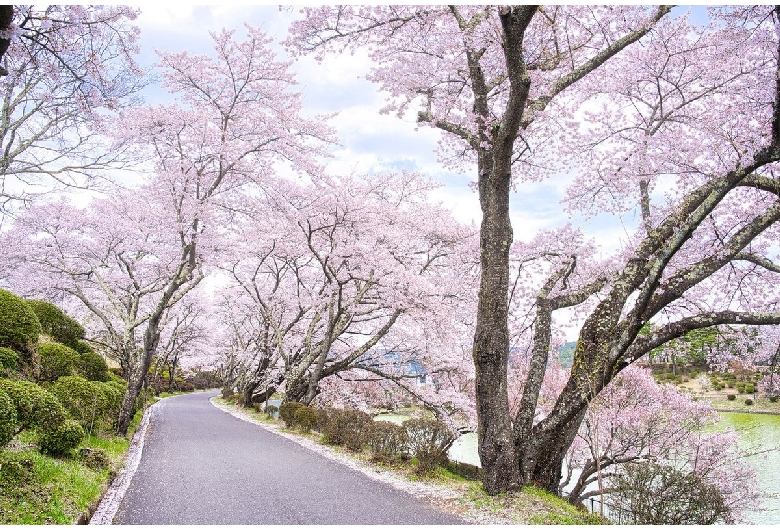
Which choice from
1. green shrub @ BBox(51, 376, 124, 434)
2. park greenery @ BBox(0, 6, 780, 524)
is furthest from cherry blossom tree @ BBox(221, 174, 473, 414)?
green shrub @ BBox(51, 376, 124, 434)

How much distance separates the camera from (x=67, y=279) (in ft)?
53.3

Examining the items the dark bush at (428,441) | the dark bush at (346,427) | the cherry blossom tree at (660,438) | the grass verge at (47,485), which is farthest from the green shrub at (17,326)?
the cherry blossom tree at (660,438)

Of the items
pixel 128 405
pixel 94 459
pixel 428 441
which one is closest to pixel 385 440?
pixel 428 441

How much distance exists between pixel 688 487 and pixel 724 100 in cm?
574

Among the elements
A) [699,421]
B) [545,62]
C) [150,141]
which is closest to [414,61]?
[545,62]

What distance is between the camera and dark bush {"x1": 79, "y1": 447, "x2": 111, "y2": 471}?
6.60 metres

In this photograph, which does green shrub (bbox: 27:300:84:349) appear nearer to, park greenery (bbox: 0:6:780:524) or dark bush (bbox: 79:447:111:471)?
park greenery (bbox: 0:6:780:524)

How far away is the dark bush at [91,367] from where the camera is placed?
38.8 feet

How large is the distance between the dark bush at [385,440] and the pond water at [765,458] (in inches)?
223

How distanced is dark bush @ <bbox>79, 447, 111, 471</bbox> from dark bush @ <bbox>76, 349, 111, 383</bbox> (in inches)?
219

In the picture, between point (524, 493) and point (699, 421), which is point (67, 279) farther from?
point (699, 421)

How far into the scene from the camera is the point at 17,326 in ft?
30.5

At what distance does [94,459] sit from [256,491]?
8.34ft

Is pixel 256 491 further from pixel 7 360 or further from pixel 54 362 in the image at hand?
pixel 54 362
